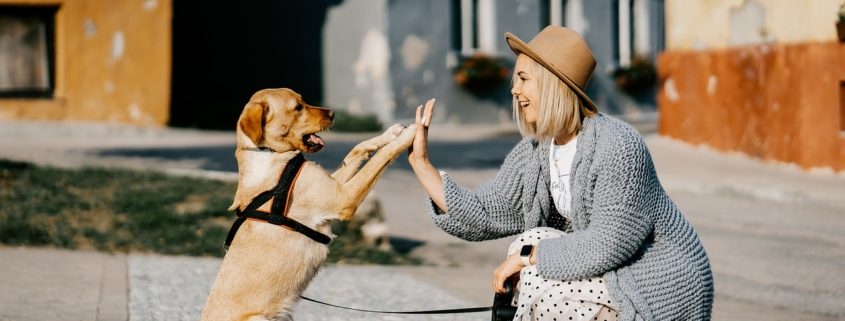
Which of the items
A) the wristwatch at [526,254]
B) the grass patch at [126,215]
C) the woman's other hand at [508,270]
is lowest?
the grass patch at [126,215]

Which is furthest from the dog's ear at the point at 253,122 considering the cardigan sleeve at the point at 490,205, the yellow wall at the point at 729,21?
the yellow wall at the point at 729,21

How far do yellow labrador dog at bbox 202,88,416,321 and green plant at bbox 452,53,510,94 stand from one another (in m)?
19.0

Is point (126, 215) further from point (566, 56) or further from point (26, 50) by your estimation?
point (26, 50)

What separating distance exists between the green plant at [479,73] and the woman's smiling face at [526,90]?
19.7 m

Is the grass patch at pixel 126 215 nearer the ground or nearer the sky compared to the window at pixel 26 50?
nearer the ground

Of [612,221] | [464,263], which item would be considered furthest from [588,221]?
[464,263]

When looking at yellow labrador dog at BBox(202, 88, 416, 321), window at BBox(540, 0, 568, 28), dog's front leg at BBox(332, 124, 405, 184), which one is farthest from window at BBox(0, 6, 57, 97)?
dog's front leg at BBox(332, 124, 405, 184)

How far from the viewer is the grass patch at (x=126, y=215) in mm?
9367

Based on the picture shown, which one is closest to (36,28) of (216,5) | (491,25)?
(216,5)

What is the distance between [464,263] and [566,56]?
4962mm

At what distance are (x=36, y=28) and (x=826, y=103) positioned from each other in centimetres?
1333

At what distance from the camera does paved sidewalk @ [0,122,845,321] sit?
7281 mm

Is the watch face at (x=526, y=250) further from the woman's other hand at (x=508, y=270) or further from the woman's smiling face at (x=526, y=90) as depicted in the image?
the woman's smiling face at (x=526, y=90)

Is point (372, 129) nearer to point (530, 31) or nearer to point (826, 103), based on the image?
point (530, 31)
